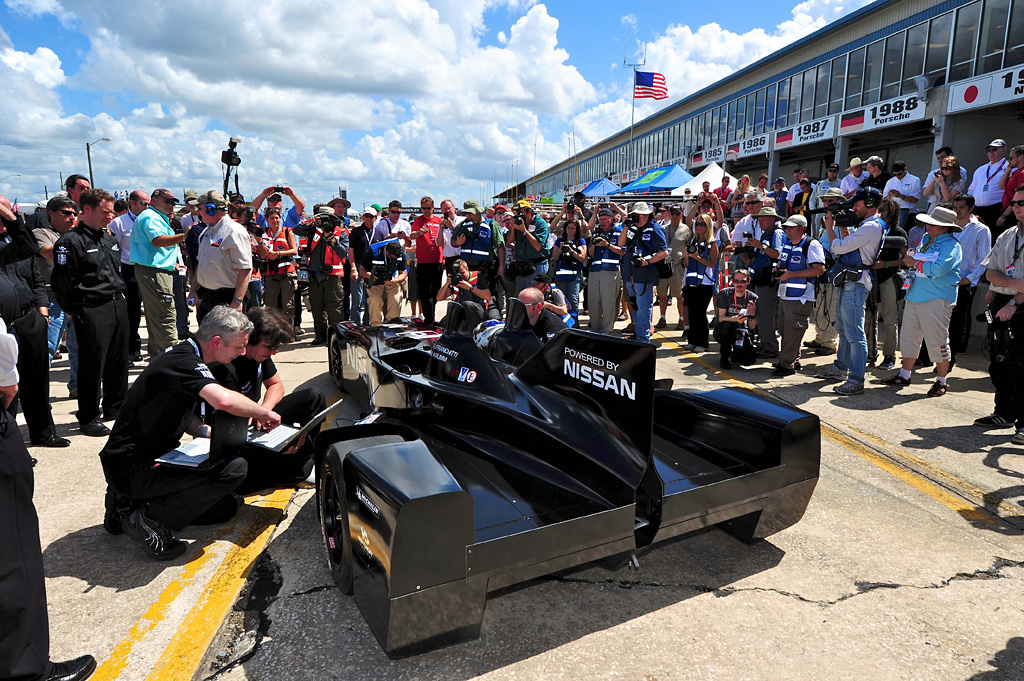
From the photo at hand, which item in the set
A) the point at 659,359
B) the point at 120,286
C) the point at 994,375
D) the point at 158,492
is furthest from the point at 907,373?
the point at 120,286

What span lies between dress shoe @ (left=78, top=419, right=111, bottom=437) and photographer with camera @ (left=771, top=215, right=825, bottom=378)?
6783 mm

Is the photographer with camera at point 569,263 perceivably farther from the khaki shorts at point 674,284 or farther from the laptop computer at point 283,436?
the laptop computer at point 283,436

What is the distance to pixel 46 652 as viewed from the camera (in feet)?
7.30

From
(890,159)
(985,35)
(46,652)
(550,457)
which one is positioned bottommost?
(46,652)

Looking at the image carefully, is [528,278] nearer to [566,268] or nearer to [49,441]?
[566,268]

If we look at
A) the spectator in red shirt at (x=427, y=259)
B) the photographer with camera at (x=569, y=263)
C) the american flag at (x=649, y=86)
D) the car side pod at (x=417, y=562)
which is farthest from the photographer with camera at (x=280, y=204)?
the american flag at (x=649, y=86)

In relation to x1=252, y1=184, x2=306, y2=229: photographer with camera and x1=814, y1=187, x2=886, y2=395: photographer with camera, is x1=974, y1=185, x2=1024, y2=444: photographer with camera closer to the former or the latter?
x1=814, y1=187, x2=886, y2=395: photographer with camera

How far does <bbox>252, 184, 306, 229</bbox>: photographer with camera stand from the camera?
6.95 m

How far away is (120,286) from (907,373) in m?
7.77

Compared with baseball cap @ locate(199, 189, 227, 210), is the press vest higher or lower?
lower

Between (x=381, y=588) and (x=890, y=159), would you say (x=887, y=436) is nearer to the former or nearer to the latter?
(x=381, y=588)

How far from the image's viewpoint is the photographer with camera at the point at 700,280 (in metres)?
8.15

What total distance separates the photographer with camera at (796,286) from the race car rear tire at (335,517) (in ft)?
18.5

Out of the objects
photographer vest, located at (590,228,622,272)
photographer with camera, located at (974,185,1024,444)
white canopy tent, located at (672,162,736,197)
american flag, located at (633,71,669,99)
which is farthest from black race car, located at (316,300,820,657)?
american flag, located at (633,71,669,99)
